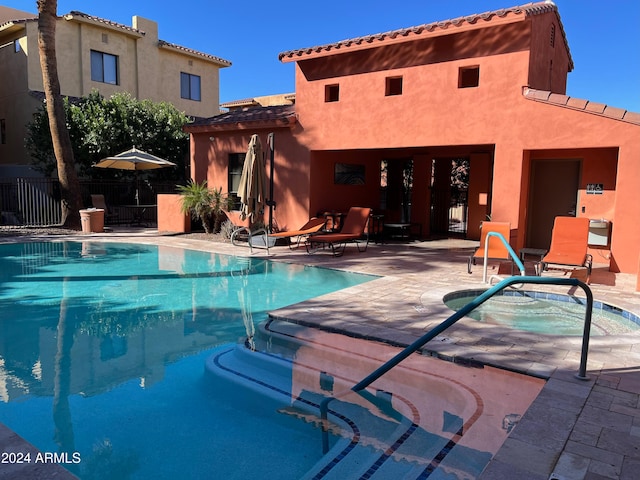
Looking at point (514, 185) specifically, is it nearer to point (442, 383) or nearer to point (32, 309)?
point (442, 383)

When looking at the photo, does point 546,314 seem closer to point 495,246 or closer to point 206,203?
point 495,246

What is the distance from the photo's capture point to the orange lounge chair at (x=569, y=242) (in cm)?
868

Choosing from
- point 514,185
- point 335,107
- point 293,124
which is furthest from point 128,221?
point 514,185

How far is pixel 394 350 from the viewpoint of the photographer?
5230 millimetres

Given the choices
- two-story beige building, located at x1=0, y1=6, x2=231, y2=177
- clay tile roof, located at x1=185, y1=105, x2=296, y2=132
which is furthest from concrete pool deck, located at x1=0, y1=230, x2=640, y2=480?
two-story beige building, located at x1=0, y1=6, x2=231, y2=177

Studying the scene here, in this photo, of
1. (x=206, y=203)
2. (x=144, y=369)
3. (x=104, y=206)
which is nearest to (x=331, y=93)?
(x=206, y=203)

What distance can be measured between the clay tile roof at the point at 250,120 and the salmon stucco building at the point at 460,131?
0.05 metres

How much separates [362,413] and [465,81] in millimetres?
11728

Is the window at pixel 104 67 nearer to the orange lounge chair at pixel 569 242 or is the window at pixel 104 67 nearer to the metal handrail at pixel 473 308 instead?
the orange lounge chair at pixel 569 242

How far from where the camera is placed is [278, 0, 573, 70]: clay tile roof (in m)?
10.1

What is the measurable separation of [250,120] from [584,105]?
9.25 m

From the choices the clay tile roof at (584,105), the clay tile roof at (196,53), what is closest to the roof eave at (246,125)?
the clay tile roof at (584,105)

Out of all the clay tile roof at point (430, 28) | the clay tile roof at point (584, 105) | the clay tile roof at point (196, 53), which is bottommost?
the clay tile roof at point (584, 105)

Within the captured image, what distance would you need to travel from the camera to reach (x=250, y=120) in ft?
49.1
